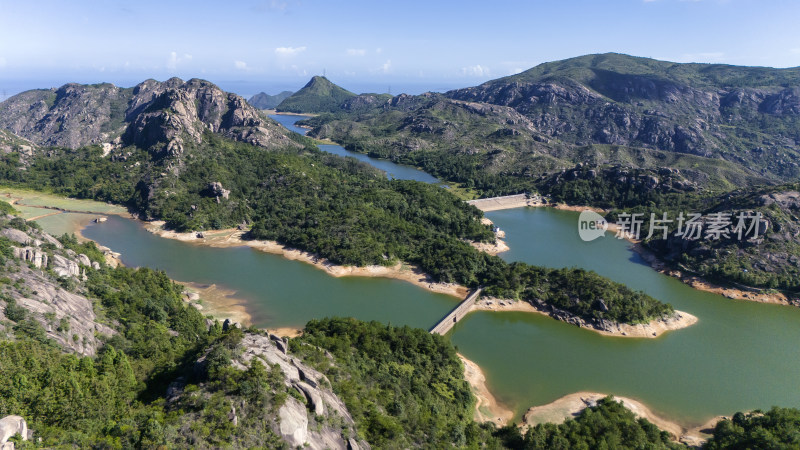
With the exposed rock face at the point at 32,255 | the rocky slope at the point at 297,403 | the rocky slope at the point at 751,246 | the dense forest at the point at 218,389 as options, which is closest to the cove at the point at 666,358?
the rocky slope at the point at 751,246

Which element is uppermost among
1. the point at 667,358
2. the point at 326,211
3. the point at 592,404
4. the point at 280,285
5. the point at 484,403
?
the point at 326,211

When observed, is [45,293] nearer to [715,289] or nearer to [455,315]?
[455,315]

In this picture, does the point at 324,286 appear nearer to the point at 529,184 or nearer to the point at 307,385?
the point at 307,385

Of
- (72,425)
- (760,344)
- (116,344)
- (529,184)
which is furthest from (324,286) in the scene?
(529,184)

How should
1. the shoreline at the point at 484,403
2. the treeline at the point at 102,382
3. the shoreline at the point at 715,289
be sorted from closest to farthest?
the treeline at the point at 102,382, the shoreline at the point at 484,403, the shoreline at the point at 715,289

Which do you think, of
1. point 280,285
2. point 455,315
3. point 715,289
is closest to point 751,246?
point 715,289

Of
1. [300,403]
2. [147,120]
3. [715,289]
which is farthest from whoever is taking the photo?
[147,120]

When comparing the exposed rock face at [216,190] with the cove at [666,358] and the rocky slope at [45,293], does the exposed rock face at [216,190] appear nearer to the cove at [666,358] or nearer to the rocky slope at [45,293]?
the rocky slope at [45,293]
